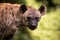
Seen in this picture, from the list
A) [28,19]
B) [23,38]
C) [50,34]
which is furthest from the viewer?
[50,34]

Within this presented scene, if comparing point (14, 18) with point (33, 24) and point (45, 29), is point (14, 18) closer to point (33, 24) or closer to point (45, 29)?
point (33, 24)

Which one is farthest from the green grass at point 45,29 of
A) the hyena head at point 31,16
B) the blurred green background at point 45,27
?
the hyena head at point 31,16

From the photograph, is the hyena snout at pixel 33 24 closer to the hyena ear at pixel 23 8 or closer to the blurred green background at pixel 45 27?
the hyena ear at pixel 23 8

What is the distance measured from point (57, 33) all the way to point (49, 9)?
1317mm

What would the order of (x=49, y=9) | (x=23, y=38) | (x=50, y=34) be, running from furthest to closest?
(x=49, y=9) → (x=50, y=34) → (x=23, y=38)

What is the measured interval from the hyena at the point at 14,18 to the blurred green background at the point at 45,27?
4.82 feet

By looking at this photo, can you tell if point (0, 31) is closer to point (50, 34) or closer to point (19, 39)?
point (19, 39)

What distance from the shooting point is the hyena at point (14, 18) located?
12.3 metres

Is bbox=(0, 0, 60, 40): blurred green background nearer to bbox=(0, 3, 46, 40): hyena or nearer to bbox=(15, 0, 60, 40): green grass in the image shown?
bbox=(15, 0, 60, 40): green grass

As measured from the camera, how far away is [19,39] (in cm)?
1432

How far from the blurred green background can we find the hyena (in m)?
1.47

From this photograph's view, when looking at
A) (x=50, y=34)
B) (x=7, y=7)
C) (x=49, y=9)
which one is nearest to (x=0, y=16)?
(x=7, y=7)

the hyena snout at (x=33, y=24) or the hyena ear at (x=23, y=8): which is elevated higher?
the hyena ear at (x=23, y=8)

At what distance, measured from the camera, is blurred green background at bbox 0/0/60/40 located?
14.4m
